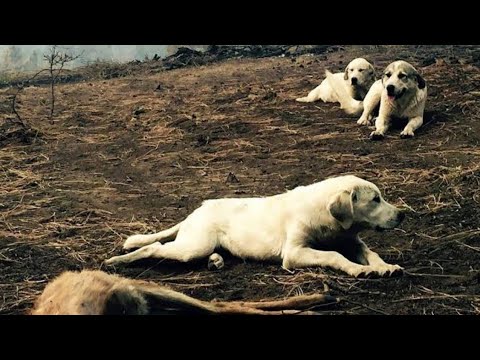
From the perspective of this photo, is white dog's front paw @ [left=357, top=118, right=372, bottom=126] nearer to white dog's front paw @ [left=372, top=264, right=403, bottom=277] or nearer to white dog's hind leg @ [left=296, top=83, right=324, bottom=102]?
white dog's hind leg @ [left=296, top=83, right=324, bottom=102]

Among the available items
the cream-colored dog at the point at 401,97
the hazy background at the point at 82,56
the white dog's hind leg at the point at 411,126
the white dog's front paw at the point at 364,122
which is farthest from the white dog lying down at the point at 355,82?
the hazy background at the point at 82,56

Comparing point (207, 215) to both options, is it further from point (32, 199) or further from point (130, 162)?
point (130, 162)

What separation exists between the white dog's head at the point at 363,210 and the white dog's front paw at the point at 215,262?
0.80 metres

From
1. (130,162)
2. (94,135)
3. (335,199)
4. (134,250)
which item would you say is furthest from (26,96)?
(335,199)

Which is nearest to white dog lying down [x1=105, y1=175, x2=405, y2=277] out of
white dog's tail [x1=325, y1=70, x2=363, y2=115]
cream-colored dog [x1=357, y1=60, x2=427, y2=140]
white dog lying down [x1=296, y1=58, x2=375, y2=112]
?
cream-colored dog [x1=357, y1=60, x2=427, y2=140]

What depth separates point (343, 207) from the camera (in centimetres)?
459

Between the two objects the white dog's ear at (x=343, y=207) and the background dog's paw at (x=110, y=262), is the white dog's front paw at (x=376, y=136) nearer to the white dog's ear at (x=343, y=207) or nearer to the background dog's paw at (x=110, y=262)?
the white dog's ear at (x=343, y=207)

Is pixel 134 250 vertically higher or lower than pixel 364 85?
lower

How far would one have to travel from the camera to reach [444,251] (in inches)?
184

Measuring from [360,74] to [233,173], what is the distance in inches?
123

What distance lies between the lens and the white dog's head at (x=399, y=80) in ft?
25.9

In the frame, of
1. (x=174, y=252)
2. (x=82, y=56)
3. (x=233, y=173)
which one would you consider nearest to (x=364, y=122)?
(x=233, y=173)

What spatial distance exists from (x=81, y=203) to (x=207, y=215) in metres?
1.65

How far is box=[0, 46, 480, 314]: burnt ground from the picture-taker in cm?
445
